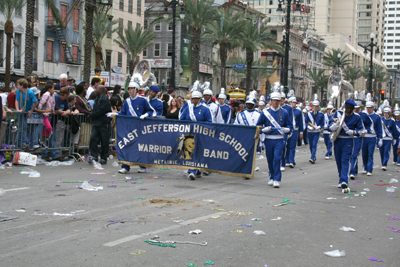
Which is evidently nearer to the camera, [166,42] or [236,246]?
[236,246]

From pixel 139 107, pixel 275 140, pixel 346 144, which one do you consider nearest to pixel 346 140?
pixel 346 144

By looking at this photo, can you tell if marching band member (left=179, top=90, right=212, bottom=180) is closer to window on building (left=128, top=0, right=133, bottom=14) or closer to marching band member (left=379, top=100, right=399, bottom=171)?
marching band member (left=379, top=100, right=399, bottom=171)

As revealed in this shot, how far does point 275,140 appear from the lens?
444 inches

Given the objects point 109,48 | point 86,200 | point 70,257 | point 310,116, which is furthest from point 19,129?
point 109,48

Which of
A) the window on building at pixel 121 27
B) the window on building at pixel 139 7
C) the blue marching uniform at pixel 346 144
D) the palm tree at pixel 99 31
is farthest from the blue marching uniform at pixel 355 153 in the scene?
the window on building at pixel 139 7

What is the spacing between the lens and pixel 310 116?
823 inches

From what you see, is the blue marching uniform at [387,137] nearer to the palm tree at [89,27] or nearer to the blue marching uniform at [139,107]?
the blue marching uniform at [139,107]

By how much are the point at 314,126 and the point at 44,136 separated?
9959mm

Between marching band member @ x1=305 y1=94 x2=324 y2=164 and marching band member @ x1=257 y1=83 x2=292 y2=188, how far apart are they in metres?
6.27

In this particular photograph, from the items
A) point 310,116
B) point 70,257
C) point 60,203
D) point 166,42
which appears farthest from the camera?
point 166,42

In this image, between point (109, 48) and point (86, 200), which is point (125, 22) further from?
point (86, 200)

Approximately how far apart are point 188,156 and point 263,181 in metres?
1.80

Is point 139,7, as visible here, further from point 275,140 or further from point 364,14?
point 364,14

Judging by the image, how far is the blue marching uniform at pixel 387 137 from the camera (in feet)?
54.9
